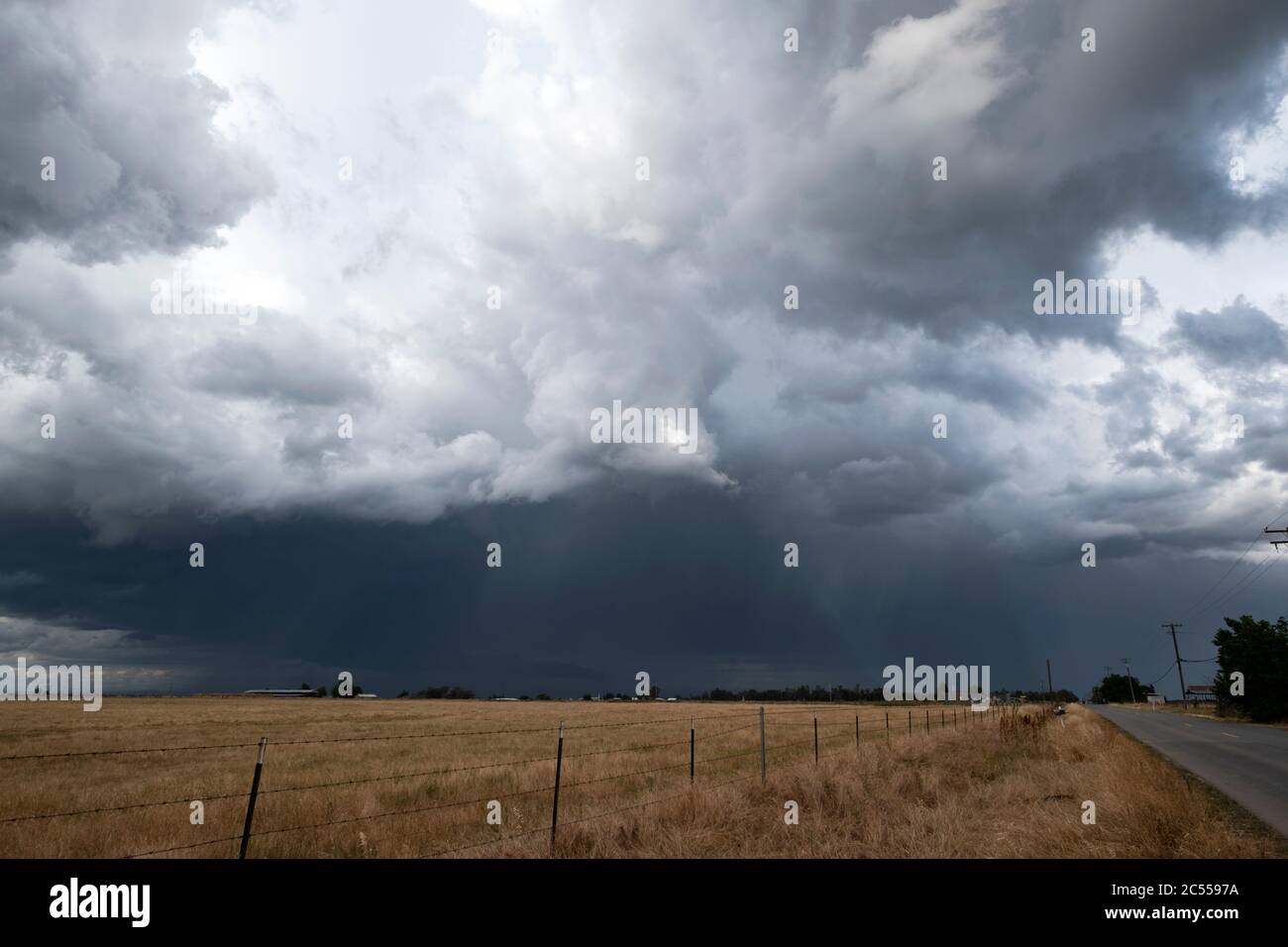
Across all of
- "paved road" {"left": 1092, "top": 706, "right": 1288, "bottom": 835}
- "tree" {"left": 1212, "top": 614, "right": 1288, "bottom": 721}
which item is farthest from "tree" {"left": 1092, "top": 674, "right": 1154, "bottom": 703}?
"paved road" {"left": 1092, "top": 706, "right": 1288, "bottom": 835}

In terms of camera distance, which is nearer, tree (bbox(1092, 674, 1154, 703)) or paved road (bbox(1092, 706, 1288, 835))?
paved road (bbox(1092, 706, 1288, 835))

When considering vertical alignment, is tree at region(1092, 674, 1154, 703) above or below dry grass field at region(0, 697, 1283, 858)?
below

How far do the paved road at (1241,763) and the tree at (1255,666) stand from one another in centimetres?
1932

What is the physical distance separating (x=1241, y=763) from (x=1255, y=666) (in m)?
42.1

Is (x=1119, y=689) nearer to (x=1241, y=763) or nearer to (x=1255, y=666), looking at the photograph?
(x=1255, y=666)

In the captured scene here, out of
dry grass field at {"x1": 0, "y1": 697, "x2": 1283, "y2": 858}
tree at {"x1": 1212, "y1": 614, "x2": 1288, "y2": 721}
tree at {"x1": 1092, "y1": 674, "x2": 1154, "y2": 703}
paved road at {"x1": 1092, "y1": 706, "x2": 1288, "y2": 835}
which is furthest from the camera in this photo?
tree at {"x1": 1092, "y1": 674, "x2": 1154, "y2": 703}

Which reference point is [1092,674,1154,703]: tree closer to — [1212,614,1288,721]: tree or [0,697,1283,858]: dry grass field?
[1212,614,1288,721]: tree

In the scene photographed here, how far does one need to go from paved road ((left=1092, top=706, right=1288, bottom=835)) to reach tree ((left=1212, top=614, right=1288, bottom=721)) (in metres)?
19.3

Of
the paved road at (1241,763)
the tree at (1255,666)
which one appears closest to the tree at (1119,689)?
the tree at (1255,666)

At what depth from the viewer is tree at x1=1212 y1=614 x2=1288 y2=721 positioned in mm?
50656
